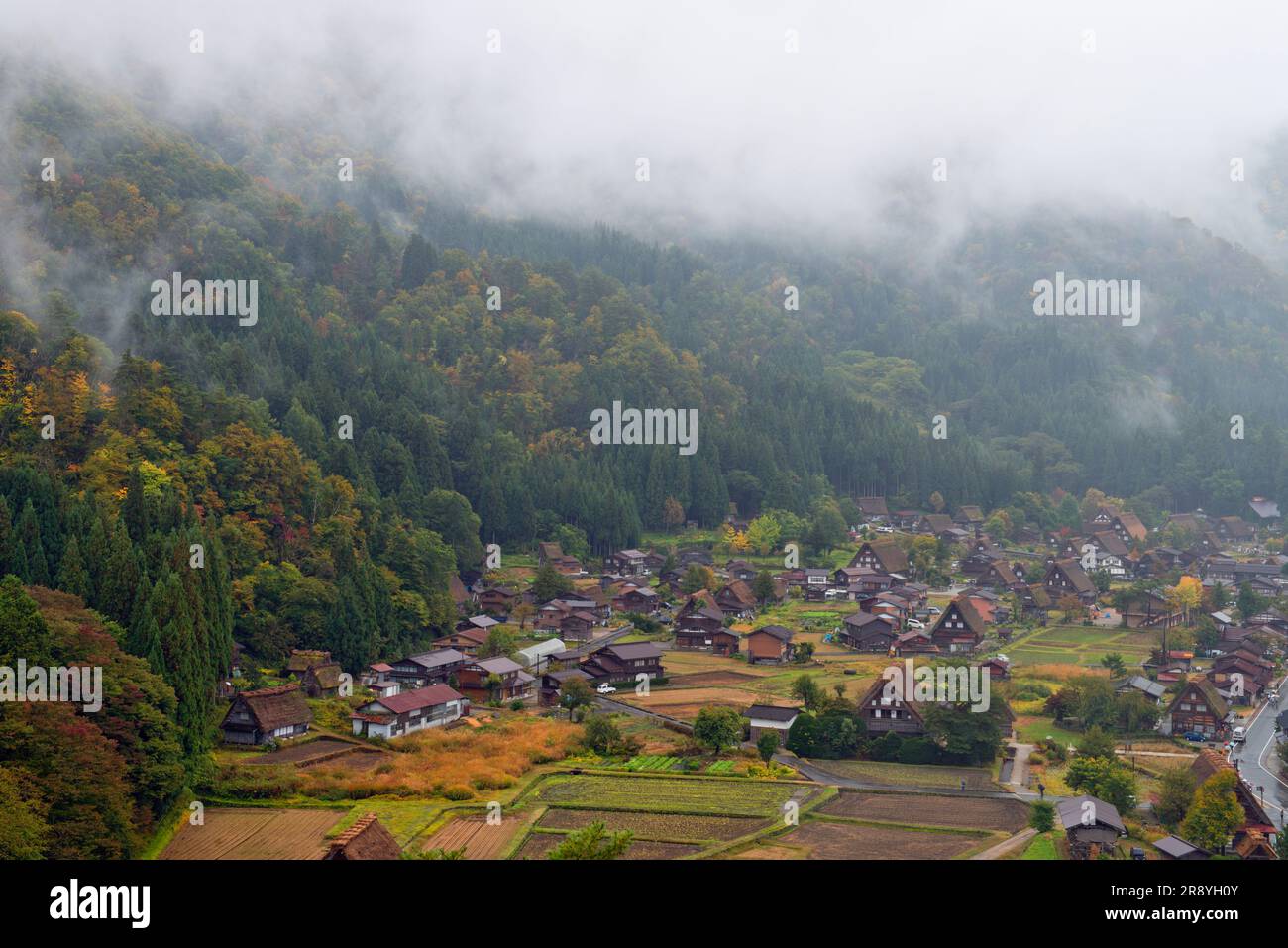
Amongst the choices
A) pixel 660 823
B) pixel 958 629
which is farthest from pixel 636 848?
pixel 958 629

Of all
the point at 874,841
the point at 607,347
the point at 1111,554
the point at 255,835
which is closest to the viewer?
the point at 255,835

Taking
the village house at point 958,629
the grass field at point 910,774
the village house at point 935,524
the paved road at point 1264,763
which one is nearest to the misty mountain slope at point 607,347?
the village house at point 935,524

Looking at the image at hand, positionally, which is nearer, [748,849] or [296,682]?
[748,849]

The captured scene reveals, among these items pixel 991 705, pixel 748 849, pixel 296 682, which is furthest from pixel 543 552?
pixel 748 849

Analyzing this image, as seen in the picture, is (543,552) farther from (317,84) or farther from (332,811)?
(317,84)

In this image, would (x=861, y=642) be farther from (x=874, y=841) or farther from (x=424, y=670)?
(x=874, y=841)

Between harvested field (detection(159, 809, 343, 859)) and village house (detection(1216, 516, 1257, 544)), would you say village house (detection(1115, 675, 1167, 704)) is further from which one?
village house (detection(1216, 516, 1257, 544))

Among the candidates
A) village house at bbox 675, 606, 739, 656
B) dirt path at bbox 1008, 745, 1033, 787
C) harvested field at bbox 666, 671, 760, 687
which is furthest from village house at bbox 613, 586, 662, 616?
dirt path at bbox 1008, 745, 1033, 787
